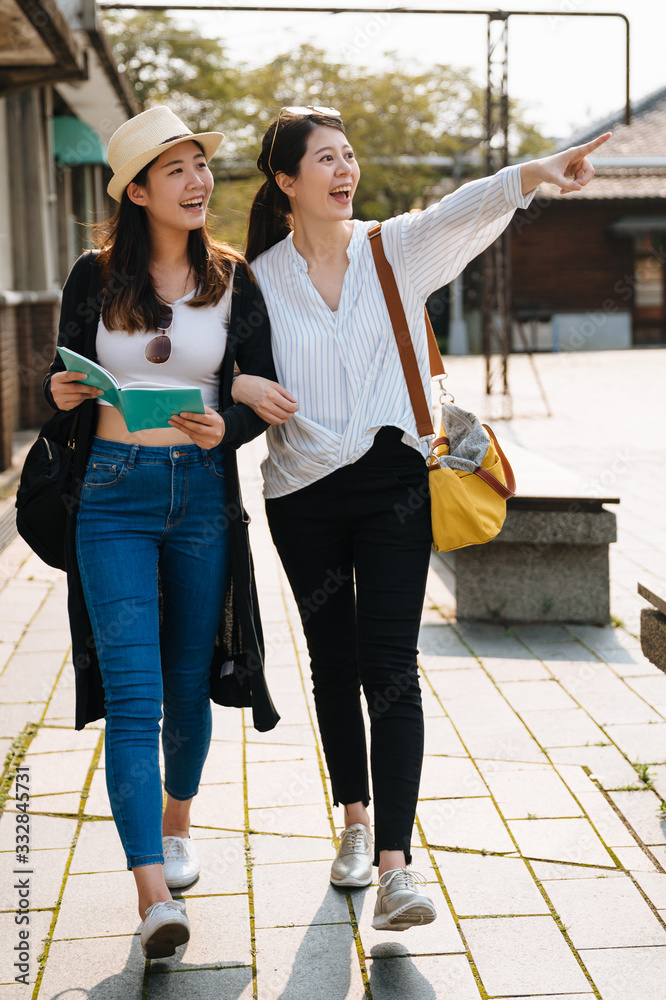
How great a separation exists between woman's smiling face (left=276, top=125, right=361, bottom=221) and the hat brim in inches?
9.3

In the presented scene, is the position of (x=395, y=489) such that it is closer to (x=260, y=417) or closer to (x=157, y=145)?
(x=260, y=417)

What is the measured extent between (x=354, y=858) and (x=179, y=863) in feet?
1.54

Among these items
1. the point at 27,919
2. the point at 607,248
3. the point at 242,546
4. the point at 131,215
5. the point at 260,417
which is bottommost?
the point at 27,919

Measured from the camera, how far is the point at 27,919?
2787mm

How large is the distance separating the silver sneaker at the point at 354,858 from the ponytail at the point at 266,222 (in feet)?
5.13

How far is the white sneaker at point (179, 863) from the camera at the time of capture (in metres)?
2.93

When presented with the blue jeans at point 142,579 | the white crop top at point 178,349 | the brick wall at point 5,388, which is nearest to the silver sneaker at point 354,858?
the blue jeans at point 142,579

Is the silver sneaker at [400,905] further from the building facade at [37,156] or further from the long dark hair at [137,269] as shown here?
the building facade at [37,156]

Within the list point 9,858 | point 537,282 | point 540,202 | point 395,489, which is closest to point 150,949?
point 9,858

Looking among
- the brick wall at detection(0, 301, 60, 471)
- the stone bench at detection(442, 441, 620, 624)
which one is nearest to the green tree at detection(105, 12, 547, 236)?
the brick wall at detection(0, 301, 60, 471)

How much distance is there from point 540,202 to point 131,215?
1150 inches

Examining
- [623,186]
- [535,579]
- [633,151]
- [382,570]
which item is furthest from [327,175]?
[633,151]

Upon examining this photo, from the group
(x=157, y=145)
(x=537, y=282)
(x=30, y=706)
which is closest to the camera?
(x=157, y=145)

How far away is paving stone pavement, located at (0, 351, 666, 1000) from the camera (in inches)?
100
